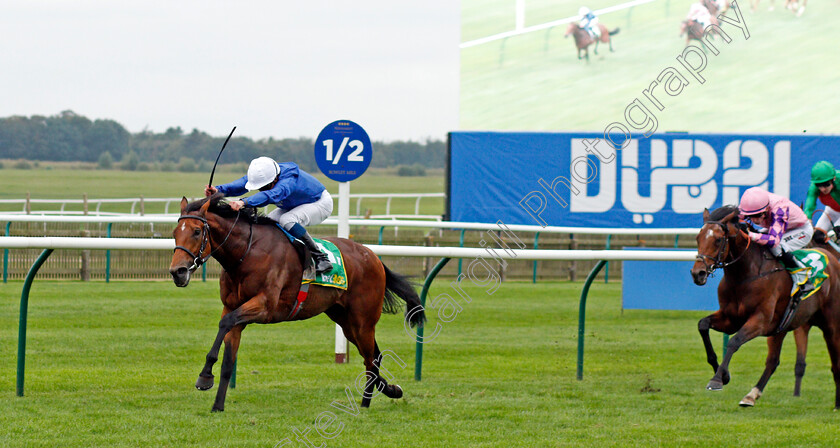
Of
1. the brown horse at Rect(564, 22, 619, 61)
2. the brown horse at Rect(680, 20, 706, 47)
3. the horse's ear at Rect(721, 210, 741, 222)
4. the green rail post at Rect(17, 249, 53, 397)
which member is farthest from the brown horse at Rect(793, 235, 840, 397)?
the brown horse at Rect(564, 22, 619, 61)

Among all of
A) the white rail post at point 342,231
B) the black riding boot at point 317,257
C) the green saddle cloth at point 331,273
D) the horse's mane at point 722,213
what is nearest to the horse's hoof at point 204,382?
the green saddle cloth at point 331,273

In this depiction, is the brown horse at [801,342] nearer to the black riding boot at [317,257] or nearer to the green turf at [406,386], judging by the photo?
the green turf at [406,386]

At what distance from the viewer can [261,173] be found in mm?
5270

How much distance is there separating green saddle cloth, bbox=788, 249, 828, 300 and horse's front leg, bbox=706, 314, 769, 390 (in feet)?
1.26

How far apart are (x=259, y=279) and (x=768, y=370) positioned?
329cm

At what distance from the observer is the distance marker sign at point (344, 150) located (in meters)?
7.32

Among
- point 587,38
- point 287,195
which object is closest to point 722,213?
point 287,195

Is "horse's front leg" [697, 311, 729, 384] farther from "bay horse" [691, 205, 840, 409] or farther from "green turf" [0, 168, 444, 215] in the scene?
"green turf" [0, 168, 444, 215]

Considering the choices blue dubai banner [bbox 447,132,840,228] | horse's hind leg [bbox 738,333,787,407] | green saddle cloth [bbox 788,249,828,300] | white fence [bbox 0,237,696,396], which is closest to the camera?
white fence [bbox 0,237,696,396]

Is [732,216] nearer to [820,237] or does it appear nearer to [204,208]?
[820,237]

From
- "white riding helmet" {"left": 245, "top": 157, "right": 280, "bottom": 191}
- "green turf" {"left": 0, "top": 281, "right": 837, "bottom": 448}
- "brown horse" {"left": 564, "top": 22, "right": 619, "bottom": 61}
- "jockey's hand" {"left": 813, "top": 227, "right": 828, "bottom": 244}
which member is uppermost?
"brown horse" {"left": 564, "top": 22, "right": 619, "bottom": 61}

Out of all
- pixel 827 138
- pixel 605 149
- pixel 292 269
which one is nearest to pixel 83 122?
pixel 605 149

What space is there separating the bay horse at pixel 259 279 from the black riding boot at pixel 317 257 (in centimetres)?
7

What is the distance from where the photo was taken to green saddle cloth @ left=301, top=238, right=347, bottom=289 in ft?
17.4
